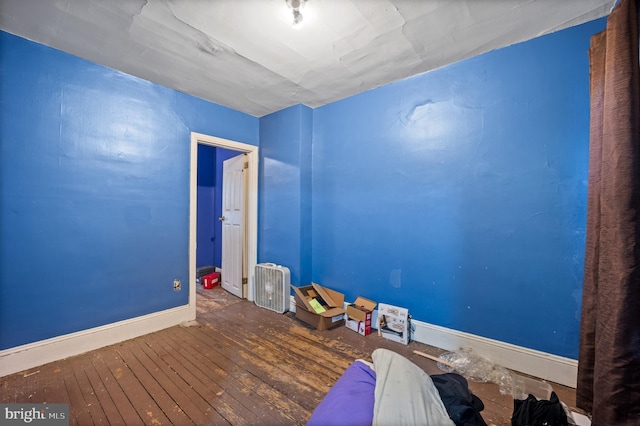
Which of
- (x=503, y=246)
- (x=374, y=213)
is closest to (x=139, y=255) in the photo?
(x=374, y=213)

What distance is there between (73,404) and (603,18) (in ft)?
14.1

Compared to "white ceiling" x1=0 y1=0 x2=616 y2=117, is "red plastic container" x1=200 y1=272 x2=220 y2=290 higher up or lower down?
lower down

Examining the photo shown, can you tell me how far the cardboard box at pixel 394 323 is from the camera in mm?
2441

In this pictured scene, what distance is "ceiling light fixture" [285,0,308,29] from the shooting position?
5.21 ft

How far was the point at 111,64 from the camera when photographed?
7.68ft

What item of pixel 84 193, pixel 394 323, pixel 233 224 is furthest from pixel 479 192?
pixel 84 193

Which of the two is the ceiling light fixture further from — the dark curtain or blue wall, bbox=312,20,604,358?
the dark curtain

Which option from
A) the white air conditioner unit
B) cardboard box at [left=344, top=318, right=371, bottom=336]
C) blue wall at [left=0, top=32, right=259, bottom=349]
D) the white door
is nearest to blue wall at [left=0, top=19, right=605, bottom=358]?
blue wall at [left=0, top=32, right=259, bottom=349]

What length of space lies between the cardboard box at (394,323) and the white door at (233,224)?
205 cm

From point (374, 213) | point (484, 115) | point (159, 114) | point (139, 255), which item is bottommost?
point (139, 255)

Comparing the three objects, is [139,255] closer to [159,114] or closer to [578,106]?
[159,114]

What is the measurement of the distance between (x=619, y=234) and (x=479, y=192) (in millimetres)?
934

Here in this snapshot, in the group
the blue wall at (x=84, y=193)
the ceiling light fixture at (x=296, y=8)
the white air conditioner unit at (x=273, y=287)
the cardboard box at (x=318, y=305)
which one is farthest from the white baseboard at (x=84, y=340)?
the ceiling light fixture at (x=296, y=8)

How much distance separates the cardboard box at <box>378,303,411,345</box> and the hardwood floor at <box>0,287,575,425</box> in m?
0.08
